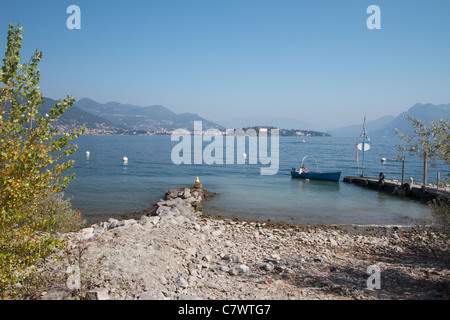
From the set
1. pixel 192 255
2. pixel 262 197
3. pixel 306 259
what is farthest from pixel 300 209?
pixel 192 255

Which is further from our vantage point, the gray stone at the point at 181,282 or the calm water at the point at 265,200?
the calm water at the point at 265,200

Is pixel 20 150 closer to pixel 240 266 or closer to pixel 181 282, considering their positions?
pixel 181 282

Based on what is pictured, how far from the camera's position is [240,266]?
10367 mm

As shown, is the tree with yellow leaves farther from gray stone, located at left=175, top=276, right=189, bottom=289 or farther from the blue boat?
the blue boat

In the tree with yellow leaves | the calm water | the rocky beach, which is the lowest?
the calm water

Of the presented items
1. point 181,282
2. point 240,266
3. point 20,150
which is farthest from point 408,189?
point 20,150

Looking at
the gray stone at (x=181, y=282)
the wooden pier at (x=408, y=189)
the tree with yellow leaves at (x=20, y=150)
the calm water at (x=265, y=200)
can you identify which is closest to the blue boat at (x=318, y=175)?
the calm water at (x=265, y=200)

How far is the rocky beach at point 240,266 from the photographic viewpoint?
786 centimetres

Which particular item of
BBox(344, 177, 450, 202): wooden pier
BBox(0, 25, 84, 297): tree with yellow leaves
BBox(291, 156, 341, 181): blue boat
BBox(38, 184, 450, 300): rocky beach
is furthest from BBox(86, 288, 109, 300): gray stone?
BBox(291, 156, 341, 181): blue boat

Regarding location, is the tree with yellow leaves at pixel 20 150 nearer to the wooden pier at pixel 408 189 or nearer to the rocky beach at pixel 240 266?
the rocky beach at pixel 240 266

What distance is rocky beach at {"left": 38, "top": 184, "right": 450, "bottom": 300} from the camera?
786cm

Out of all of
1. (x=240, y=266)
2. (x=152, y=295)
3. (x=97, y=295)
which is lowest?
(x=240, y=266)

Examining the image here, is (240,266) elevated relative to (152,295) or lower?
lower
